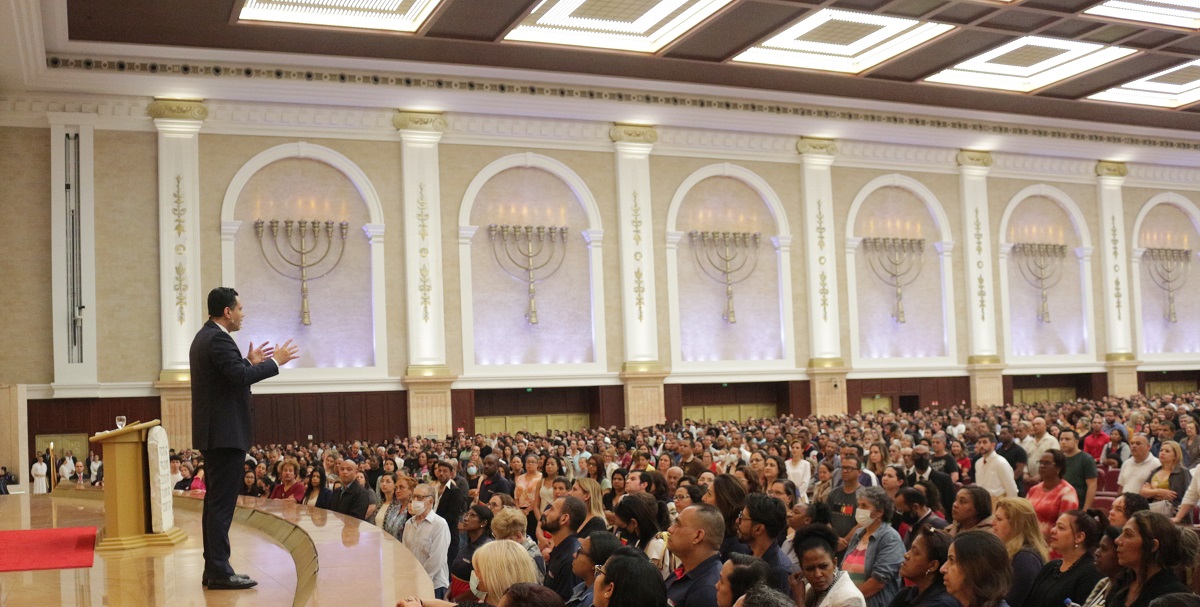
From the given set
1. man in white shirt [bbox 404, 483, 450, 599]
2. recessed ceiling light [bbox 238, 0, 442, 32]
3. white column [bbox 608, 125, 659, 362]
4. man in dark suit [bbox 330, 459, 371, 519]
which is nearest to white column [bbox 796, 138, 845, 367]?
white column [bbox 608, 125, 659, 362]

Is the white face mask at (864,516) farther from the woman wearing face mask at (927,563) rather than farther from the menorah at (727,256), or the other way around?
the menorah at (727,256)

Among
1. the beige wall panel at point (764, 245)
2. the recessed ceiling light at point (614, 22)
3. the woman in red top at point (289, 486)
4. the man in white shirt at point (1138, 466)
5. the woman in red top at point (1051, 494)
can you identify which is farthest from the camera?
the beige wall panel at point (764, 245)

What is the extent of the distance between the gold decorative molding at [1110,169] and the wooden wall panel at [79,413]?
23.0 meters

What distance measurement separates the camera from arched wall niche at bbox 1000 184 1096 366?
27.3m

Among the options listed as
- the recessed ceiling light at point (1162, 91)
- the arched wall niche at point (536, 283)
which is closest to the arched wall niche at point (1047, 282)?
the recessed ceiling light at point (1162, 91)

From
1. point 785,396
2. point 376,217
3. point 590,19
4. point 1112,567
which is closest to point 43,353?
point 376,217

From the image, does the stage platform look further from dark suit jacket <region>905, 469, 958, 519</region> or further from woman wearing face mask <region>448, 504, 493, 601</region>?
dark suit jacket <region>905, 469, 958, 519</region>

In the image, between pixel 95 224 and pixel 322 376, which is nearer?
pixel 95 224

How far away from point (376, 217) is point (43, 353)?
6349 mm

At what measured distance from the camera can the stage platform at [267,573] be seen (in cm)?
455

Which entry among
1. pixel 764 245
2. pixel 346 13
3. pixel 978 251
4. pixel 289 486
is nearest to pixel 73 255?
pixel 346 13

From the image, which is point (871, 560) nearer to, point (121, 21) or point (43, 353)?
point (121, 21)

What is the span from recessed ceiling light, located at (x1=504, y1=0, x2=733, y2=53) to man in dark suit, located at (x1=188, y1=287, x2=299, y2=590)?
14.2 metres

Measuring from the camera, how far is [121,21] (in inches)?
698
